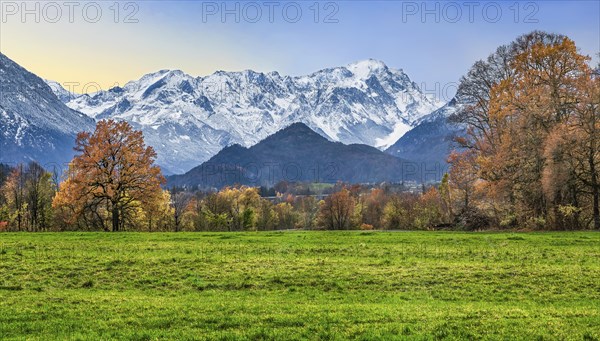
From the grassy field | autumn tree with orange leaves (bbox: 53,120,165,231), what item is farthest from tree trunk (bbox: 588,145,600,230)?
autumn tree with orange leaves (bbox: 53,120,165,231)

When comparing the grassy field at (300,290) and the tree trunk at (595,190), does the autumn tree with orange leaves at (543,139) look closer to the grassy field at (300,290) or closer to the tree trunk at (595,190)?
the tree trunk at (595,190)

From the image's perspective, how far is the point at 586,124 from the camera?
157 feet

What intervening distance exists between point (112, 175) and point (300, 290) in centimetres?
4546

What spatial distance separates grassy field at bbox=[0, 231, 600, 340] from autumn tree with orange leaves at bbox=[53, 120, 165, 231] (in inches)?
971

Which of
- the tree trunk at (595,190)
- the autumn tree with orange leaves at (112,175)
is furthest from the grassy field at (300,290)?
the autumn tree with orange leaves at (112,175)

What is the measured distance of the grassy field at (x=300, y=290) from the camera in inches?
611

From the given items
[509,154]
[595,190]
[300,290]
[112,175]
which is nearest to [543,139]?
[509,154]

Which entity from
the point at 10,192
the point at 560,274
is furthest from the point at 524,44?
the point at 10,192

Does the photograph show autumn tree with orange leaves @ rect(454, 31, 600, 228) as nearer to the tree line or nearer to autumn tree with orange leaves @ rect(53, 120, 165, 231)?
the tree line

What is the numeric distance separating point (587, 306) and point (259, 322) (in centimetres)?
1201

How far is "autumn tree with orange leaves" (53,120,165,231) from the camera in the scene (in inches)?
2338

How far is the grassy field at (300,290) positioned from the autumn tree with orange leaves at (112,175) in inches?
971

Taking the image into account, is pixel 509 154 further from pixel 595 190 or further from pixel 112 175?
pixel 112 175

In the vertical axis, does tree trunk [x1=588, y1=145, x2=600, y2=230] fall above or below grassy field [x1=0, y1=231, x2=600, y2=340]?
above
